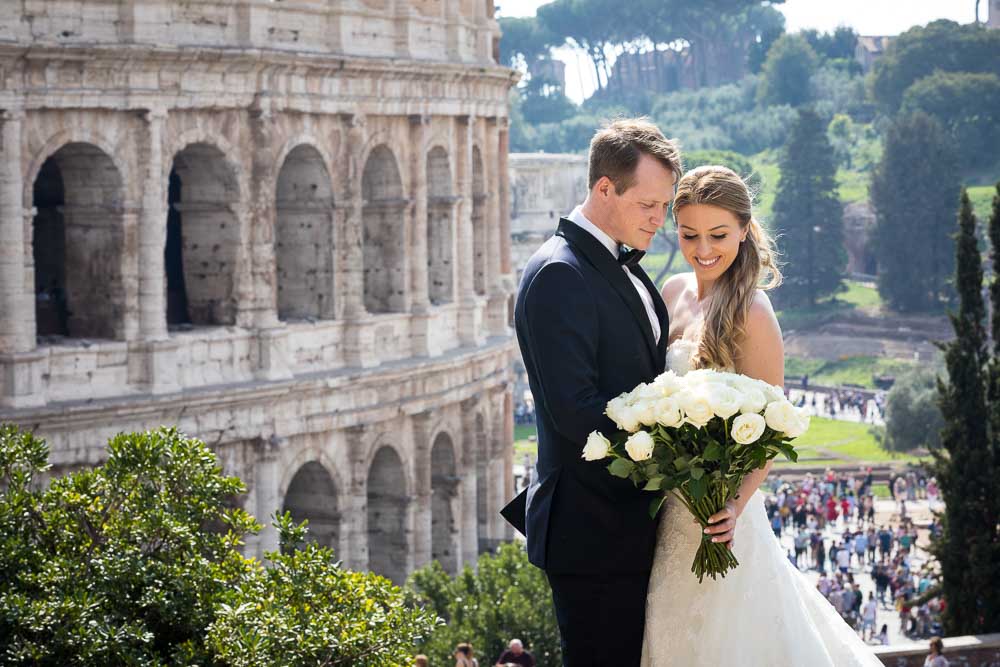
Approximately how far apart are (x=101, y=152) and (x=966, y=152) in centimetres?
7879

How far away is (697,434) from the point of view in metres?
7.71

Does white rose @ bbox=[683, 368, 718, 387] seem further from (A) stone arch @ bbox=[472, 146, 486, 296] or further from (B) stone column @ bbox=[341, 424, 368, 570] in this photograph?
(A) stone arch @ bbox=[472, 146, 486, 296]

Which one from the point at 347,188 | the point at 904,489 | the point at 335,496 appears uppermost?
the point at 347,188

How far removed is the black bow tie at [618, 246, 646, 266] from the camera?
8164mm

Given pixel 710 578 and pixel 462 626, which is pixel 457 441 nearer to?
pixel 462 626

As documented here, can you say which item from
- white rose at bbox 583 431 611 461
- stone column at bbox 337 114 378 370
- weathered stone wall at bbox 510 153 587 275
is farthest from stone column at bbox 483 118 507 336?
weathered stone wall at bbox 510 153 587 275

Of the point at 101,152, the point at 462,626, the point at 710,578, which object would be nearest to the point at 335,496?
the point at 462,626

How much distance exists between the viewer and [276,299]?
26.7 meters

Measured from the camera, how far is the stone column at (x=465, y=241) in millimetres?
30734

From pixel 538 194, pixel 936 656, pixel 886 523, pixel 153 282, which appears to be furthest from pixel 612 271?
pixel 538 194

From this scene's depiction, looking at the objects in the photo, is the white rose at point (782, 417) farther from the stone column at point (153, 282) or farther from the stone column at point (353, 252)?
the stone column at point (353, 252)

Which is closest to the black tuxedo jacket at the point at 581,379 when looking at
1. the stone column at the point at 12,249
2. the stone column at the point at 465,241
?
the stone column at the point at 12,249

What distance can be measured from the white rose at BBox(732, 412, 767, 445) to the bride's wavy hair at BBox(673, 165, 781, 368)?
0.62 metres

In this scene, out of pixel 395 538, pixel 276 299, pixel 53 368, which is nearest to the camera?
pixel 53 368
